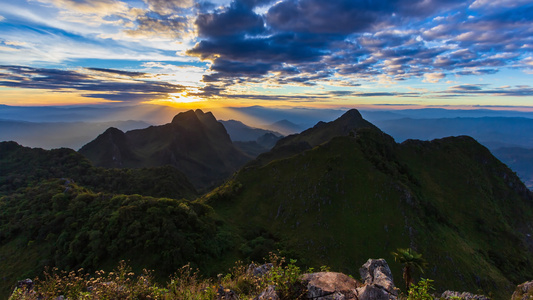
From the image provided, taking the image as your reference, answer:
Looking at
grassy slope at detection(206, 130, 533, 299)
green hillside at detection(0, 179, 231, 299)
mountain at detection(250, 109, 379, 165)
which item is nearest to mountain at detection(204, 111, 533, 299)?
grassy slope at detection(206, 130, 533, 299)

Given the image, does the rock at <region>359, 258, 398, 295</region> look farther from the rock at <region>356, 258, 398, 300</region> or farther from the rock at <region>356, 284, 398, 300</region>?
the rock at <region>356, 284, 398, 300</region>

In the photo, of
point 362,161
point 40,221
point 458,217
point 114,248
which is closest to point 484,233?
point 458,217

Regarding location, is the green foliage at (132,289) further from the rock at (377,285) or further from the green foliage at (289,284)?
the rock at (377,285)

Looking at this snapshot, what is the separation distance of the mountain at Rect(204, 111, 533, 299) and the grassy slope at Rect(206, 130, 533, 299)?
0.75 ft

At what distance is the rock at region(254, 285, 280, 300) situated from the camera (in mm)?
9469

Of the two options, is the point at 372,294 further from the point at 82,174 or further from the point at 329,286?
the point at 82,174

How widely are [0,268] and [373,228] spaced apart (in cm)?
6350

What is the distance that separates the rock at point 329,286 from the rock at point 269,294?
1.39m

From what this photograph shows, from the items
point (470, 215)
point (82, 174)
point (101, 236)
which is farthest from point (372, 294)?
point (82, 174)

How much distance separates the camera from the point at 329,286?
1030 centimetres

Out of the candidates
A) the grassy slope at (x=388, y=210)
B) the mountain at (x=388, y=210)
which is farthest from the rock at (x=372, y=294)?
the grassy slope at (x=388, y=210)

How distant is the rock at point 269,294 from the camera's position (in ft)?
31.1

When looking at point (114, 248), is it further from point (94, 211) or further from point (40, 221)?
point (40, 221)

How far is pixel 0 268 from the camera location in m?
33.8
